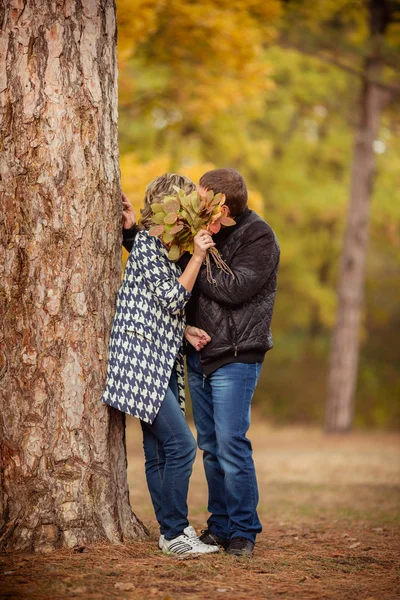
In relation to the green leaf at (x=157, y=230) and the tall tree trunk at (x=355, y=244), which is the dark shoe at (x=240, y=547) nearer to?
the green leaf at (x=157, y=230)

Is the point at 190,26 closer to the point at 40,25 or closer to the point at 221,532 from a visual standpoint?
the point at 40,25

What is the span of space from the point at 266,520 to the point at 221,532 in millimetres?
1741

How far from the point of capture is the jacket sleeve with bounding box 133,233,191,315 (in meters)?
3.85

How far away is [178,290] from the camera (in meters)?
3.85

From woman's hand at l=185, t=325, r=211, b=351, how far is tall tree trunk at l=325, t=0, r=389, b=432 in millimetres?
10642

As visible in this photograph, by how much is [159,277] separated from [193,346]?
0.49m

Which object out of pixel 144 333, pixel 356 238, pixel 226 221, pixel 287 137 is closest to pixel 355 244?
pixel 356 238

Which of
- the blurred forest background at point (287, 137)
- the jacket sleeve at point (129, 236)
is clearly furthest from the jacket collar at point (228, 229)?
the blurred forest background at point (287, 137)

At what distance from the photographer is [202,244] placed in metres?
3.88

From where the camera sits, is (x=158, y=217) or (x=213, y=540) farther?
(x=213, y=540)

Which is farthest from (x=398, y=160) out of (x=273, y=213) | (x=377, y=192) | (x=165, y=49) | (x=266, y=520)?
(x=266, y=520)

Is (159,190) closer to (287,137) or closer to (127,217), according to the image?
(127,217)

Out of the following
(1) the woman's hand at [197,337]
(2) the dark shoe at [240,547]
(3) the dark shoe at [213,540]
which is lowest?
(3) the dark shoe at [213,540]

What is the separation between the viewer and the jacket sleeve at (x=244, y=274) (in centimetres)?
395
